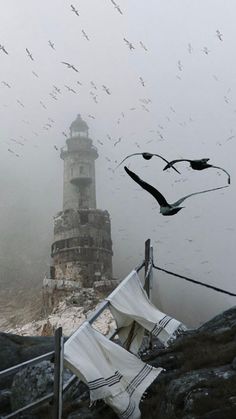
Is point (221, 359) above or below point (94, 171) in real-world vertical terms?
below

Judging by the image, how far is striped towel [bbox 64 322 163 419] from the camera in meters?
7.75

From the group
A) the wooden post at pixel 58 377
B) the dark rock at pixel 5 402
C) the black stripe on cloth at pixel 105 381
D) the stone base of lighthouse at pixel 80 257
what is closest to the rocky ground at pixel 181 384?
the dark rock at pixel 5 402

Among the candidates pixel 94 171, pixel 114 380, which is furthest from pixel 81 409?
pixel 94 171

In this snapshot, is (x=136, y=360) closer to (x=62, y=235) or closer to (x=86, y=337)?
(x=86, y=337)

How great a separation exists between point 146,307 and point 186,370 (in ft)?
6.18

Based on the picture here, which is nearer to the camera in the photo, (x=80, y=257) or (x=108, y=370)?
(x=108, y=370)

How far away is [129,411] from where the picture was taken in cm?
812

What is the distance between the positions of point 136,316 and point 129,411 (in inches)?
87.5

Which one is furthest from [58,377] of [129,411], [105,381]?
[129,411]

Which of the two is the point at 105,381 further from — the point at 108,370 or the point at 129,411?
the point at 129,411

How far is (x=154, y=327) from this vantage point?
9.88 metres

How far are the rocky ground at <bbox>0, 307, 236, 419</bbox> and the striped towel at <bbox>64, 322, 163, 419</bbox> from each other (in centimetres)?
70

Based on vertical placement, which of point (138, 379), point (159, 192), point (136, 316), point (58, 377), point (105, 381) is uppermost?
point (159, 192)

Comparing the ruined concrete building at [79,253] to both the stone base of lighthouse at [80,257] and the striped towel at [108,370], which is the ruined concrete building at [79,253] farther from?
the striped towel at [108,370]
